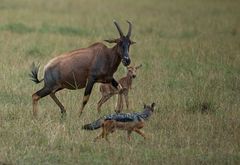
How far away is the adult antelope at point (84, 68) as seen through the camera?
11281mm

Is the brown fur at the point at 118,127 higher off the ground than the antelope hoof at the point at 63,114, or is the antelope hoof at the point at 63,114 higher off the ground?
the brown fur at the point at 118,127

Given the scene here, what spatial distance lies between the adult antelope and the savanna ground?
433 millimetres

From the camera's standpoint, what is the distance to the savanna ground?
8891 mm

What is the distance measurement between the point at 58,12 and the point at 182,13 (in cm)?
548

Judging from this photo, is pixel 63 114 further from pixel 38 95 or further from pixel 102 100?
pixel 102 100

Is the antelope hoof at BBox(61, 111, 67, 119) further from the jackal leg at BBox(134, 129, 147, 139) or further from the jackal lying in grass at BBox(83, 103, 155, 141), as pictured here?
the jackal leg at BBox(134, 129, 147, 139)

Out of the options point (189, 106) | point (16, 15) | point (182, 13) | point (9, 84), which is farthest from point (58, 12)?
point (189, 106)

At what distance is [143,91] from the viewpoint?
1323 cm

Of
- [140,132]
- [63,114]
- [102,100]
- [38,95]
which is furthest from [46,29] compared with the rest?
[140,132]

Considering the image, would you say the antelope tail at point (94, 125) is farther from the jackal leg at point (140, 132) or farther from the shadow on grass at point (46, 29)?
the shadow on grass at point (46, 29)

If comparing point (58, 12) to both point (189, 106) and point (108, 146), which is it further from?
point (108, 146)

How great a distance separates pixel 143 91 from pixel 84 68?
6.95 feet

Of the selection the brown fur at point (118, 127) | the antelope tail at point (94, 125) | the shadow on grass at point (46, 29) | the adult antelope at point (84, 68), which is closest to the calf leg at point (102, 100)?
the adult antelope at point (84, 68)

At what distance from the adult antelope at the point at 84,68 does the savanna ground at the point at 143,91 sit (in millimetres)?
433
